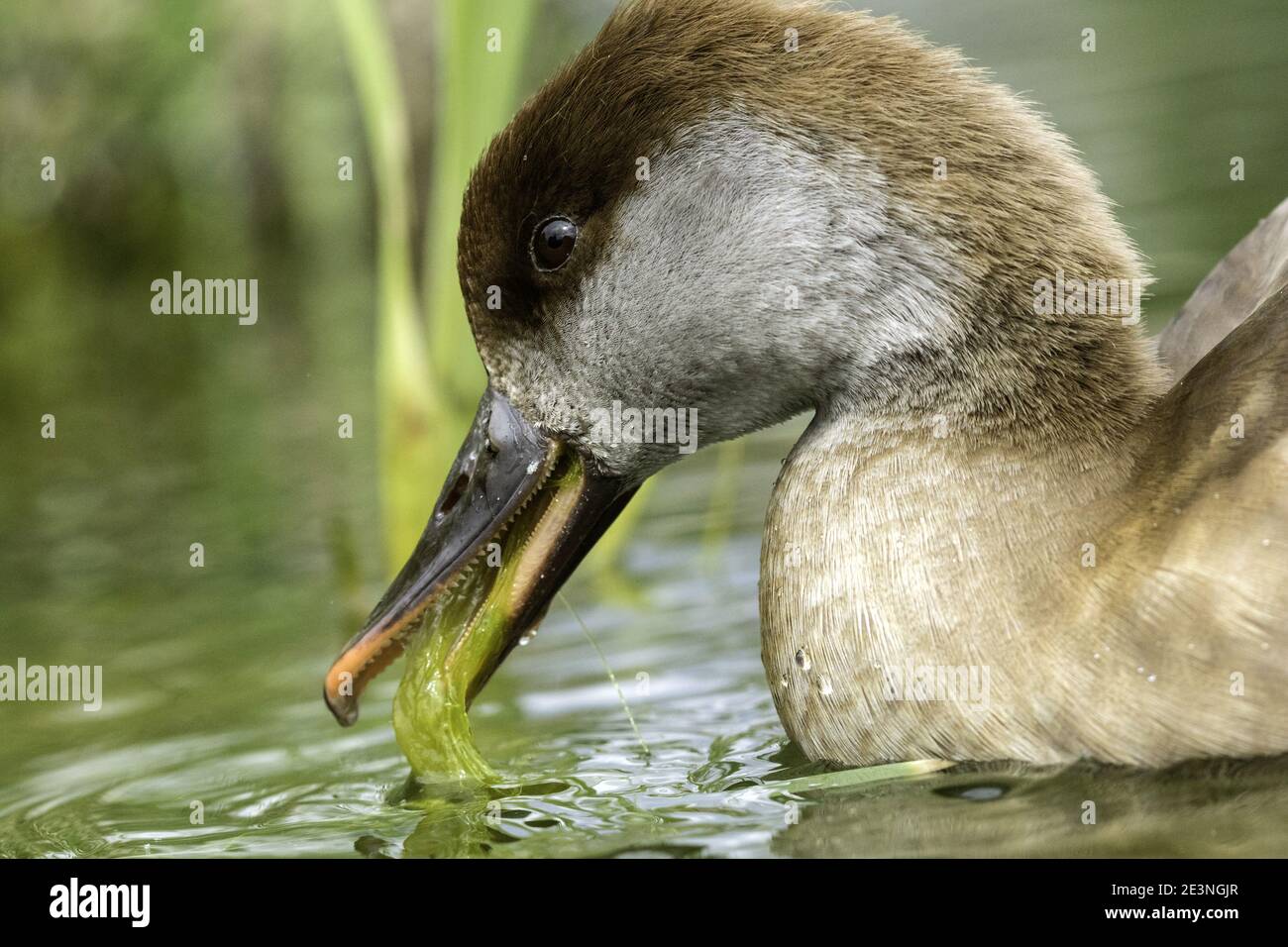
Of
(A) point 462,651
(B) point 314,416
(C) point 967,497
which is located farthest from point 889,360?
(B) point 314,416

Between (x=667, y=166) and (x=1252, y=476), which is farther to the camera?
(x=667, y=166)

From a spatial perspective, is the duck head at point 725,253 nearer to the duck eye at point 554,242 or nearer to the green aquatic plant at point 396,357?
the duck eye at point 554,242

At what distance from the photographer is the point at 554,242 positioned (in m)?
4.07

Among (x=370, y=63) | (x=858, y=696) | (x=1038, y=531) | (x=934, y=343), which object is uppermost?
(x=370, y=63)

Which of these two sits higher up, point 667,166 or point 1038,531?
point 667,166

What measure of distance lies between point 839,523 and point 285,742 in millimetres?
1650

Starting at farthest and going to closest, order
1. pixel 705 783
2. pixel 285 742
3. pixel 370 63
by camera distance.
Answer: pixel 370 63 → pixel 285 742 → pixel 705 783

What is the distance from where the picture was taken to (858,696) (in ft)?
12.6

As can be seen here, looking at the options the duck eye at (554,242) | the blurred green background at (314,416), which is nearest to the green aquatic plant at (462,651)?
the blurred green background at (314,416)

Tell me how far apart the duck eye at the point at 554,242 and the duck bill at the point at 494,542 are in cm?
34

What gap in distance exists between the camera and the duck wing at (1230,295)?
460 cm

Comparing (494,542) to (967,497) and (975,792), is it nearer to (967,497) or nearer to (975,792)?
(967,497)
